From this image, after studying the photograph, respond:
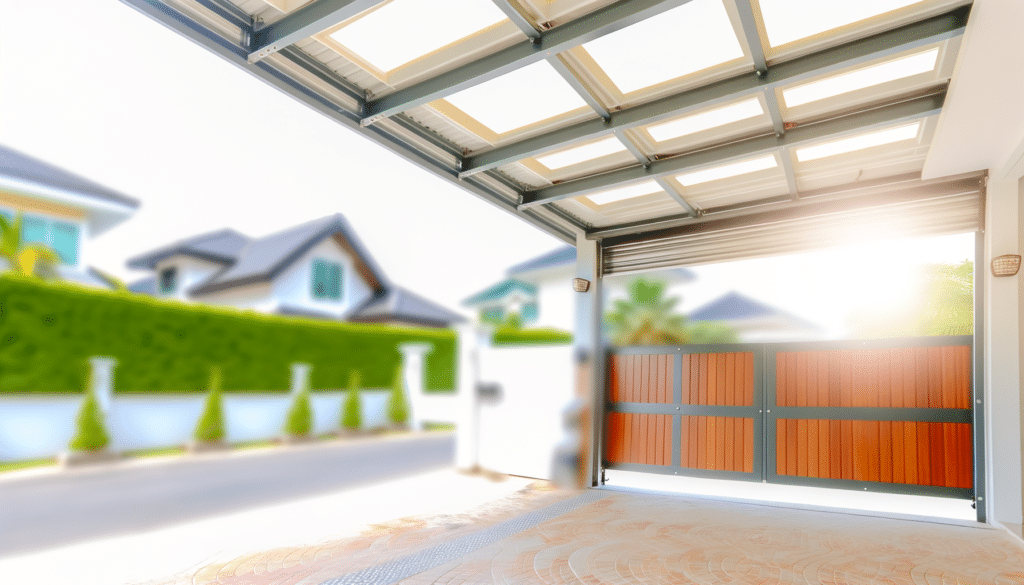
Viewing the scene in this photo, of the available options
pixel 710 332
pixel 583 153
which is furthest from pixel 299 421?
pixel 710 332

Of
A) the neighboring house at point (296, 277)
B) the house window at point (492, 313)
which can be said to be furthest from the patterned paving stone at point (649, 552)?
the house window at point (492, 313)

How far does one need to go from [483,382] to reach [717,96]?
473 cm

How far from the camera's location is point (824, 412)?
5.55 meters

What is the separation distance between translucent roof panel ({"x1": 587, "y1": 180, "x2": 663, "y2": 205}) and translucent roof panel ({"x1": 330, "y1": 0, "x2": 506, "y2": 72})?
2373 mm

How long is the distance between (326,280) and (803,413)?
59.6 feet

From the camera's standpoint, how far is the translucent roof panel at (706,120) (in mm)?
3977

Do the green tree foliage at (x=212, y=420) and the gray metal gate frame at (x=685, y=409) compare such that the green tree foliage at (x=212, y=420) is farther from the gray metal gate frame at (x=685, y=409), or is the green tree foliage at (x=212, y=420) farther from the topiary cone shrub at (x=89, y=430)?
the gray metal gate frame at (x=685, y=409)

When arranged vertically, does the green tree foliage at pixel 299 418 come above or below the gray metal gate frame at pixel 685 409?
below

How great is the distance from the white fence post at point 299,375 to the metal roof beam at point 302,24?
1146 centimetres

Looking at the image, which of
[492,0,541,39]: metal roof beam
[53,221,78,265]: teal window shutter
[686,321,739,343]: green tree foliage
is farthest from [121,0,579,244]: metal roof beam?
[686,321,739,343]: green tree foliage

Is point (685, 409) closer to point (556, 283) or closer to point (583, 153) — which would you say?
point (583, 153)

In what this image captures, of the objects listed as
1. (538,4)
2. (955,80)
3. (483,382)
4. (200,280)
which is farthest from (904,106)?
(200,280)

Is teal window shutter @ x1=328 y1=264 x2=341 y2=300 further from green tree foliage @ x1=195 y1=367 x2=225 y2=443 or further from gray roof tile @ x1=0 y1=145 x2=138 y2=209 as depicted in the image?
green tree foliage @ x1=195 y1=367 x2=225 y2=443

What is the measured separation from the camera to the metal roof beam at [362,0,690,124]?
2.88 m
